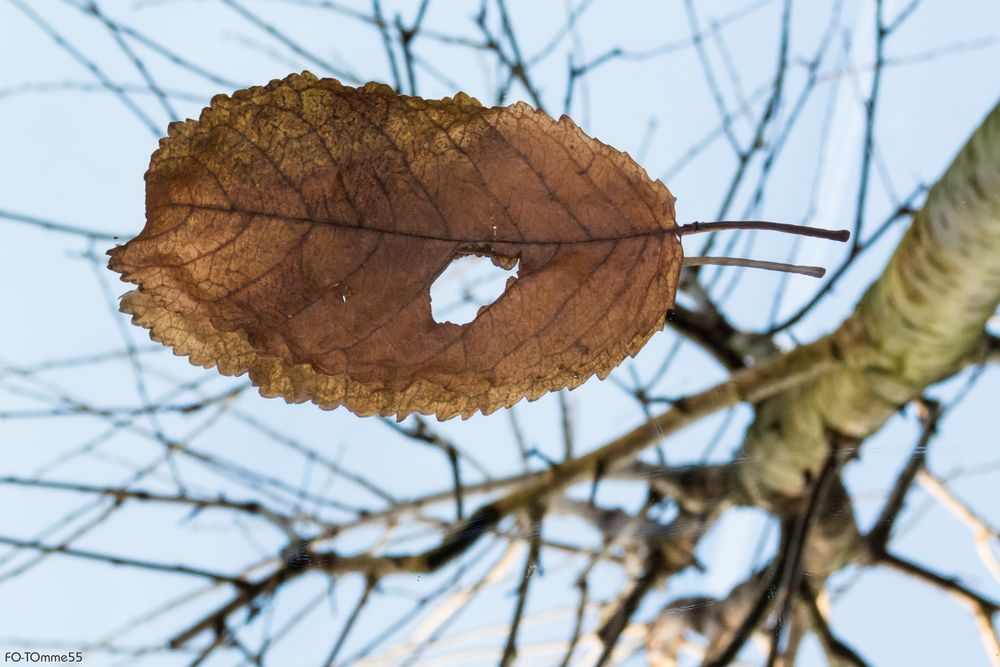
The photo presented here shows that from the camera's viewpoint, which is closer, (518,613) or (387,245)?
(387,245)

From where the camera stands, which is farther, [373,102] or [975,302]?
[975,302]

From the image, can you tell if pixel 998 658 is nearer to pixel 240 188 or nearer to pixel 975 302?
pixel 975 302

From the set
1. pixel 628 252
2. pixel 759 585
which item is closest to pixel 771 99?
pixel 759 585

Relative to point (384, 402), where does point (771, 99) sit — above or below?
above

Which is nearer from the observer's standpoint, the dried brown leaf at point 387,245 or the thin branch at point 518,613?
the dried brown leaf at point 387,245

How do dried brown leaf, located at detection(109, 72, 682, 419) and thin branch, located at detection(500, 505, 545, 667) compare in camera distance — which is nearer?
dried brown leaf, located at detection(109, 72, 682, 419)

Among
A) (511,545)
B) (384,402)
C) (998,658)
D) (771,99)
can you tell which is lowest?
(998,658)

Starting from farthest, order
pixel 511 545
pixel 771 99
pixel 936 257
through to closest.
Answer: pixel 771 99, pixel 511 545, pixel 936 257

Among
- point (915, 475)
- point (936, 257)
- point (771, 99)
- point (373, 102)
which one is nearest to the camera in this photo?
point (373, 102)
